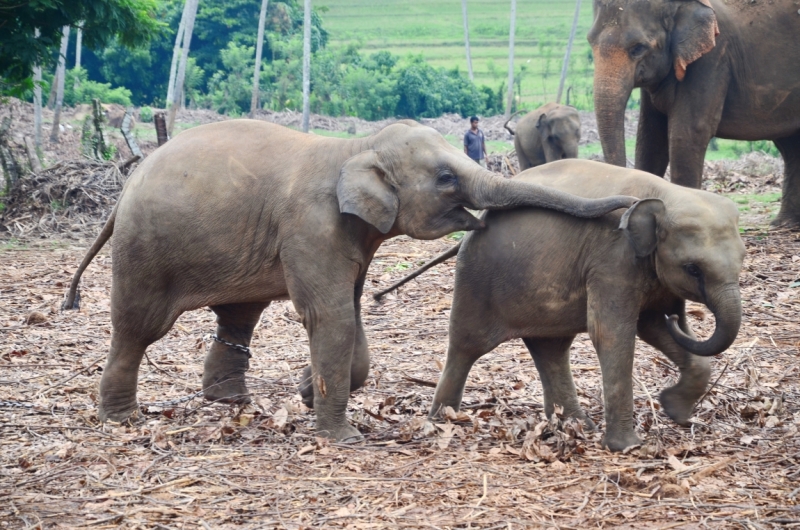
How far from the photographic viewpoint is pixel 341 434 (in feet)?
17.4

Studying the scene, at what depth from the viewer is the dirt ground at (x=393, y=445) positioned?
4.16 metres

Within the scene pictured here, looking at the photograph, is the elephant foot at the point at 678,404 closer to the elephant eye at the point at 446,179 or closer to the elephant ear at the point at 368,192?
the elephant eye at the point at 446,179

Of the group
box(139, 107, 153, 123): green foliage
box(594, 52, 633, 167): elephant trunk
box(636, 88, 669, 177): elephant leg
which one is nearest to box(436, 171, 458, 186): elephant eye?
box(594, 52, 633, 167): elephant trunk

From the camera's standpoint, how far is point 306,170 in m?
5.43

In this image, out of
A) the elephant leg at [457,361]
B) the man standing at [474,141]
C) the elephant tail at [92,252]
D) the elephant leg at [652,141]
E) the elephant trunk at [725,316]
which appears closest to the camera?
the elephant trunk at [725,316]

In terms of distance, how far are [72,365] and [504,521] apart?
13.9 ft

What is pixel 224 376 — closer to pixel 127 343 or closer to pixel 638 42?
pixel 127 343

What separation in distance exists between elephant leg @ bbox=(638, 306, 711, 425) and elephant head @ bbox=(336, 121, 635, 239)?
0.77 m

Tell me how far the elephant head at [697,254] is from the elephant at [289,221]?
0.17 m

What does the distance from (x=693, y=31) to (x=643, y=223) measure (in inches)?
215

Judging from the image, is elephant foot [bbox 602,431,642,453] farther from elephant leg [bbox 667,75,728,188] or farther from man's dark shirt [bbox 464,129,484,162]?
man's dark shirt [bbox 464,129,484,162]

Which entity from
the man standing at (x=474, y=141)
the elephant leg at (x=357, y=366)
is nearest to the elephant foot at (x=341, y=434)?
the elephant leg at (x=357, y=366)

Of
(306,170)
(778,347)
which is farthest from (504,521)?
(778,347)

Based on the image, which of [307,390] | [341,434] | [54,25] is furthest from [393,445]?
[54,25]
